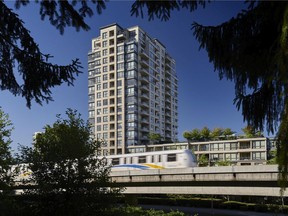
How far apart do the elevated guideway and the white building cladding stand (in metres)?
46.3

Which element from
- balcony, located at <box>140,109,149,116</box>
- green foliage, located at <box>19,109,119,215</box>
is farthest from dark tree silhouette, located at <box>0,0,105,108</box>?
balcony, located at <box>140,109,149,116</box>

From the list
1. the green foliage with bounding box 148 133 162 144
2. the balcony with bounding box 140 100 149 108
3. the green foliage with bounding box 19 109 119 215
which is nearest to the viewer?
the green foliage with bounding box 19 109 119 215

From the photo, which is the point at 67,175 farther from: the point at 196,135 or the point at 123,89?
the point at 196,135

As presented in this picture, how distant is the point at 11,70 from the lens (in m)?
8.35

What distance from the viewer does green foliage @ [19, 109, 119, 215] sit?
15703 millimetres

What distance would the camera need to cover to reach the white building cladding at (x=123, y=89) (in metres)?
78.6

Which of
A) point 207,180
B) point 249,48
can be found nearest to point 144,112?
point 207,180

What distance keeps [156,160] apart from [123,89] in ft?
162

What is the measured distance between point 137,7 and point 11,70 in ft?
17.0

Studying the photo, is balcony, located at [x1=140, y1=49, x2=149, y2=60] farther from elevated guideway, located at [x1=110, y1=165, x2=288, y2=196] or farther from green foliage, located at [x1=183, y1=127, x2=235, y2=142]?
elevated guideway, located at [x1=110, y1=165, x2=288, y2=196]

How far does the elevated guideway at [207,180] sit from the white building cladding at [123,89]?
46.3 meters

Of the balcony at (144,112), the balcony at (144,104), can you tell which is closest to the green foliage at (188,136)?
the balcony at (144,112)

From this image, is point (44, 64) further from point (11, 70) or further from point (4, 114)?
point (4, 114)

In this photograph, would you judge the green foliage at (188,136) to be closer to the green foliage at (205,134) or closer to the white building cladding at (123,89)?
the green foliage at (205,134)
